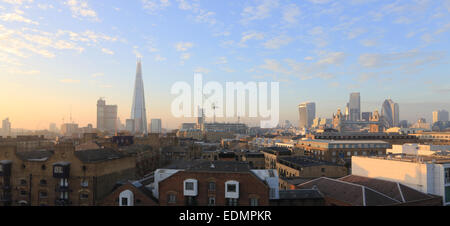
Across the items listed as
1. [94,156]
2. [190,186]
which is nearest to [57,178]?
[94,156]

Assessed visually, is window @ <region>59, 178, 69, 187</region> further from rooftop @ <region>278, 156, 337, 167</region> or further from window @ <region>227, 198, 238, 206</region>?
rooftop @ <region>278, 156, 337, 167</region>

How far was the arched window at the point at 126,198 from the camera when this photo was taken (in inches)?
1645

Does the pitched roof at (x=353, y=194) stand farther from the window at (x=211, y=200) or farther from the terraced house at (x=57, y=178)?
the terraced house at (x=57, y=178)

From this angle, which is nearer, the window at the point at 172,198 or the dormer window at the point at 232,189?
the dormer window at the point at 232,189

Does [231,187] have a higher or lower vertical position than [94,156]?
lower

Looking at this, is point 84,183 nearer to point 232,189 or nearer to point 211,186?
point 211,186

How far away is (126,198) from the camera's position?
4194 cm

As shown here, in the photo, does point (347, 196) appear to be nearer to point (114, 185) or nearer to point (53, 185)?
point (114, 185)

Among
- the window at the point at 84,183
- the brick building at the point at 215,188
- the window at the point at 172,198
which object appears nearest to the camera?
the brick building at the point at 215,188

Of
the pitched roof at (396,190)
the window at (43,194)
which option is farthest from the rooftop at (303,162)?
the window at (43,194)

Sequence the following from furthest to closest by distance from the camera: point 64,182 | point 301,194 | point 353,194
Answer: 1. point 64,182
2. point 301,194
3. point 353,194
